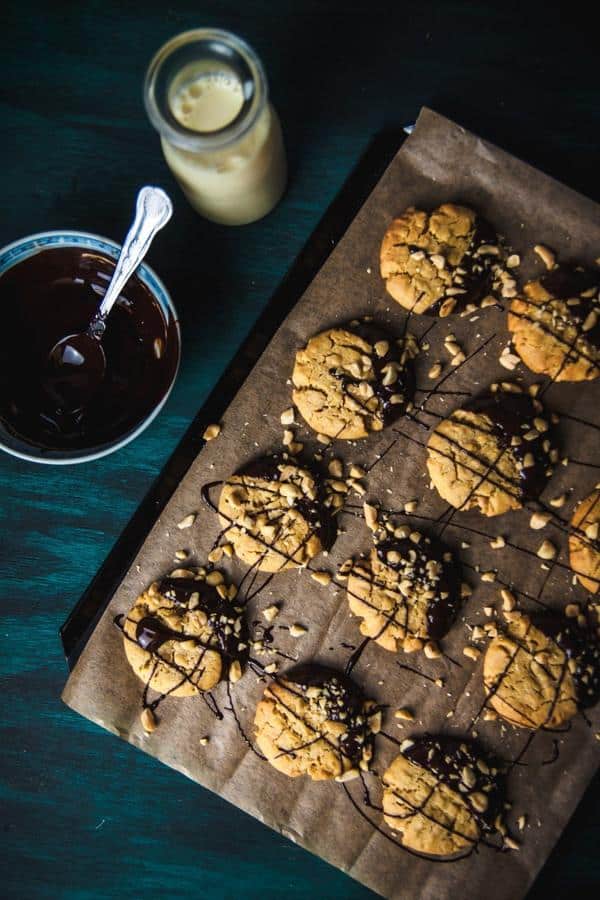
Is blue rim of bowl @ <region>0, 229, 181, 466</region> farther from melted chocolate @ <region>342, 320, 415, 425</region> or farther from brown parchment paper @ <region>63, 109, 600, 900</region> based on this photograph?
melted chocolate @ <region>342, 320, 415, 425</region>

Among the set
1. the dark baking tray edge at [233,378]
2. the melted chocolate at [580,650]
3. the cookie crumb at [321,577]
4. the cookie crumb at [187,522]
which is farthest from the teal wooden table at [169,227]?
the cookie crumb at [321,577]

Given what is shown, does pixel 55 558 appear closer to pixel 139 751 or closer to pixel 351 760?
pixel 139 751

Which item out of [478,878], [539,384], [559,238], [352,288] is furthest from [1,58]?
[478,878]

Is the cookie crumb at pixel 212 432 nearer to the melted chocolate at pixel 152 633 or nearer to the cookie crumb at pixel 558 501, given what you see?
the melted chocolate at pixel 152 633

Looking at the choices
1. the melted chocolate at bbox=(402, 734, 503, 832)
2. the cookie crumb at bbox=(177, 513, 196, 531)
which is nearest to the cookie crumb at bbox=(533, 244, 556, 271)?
the cookie crumb at bbox=(177, 513, 196, 531)

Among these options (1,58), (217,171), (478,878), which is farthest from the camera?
(1,58)

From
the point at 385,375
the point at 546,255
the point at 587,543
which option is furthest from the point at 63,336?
the point at 587,543
